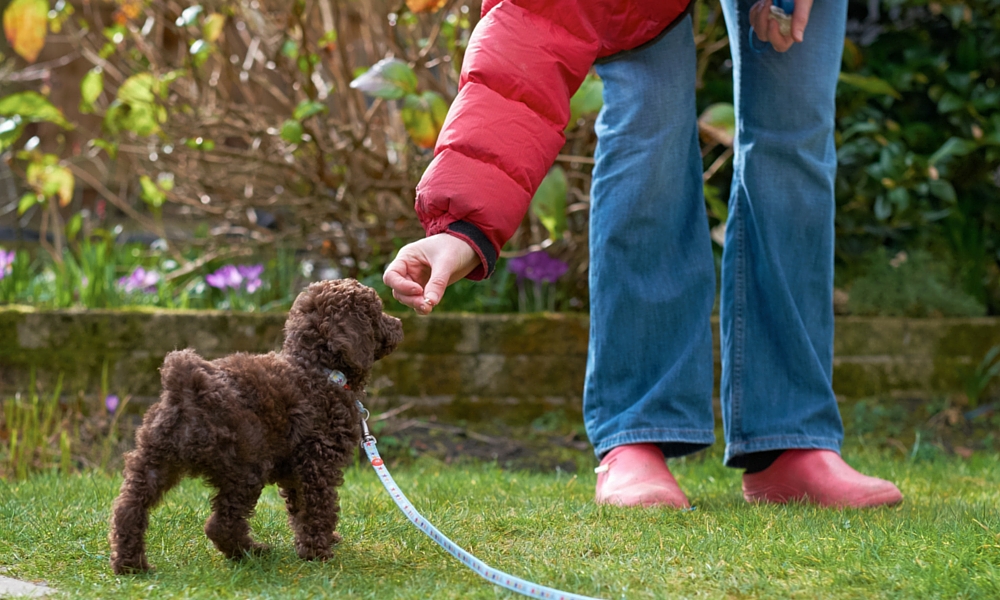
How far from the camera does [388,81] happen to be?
3.39 metres

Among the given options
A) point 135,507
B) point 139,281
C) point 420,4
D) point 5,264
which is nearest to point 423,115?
point 420,4

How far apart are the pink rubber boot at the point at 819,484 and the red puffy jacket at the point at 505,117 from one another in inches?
43.1

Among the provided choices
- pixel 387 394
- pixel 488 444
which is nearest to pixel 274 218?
pixel 387 394

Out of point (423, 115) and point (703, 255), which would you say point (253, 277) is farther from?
point (703, 255)

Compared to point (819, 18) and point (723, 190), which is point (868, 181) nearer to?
point (723, 190)

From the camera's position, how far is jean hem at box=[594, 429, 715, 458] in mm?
2525

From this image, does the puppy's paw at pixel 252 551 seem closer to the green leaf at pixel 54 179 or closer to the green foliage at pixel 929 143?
the green leaf at pixel 54 179

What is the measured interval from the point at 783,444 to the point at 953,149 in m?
2.46

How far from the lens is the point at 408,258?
1.87m

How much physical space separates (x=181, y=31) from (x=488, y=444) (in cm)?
235

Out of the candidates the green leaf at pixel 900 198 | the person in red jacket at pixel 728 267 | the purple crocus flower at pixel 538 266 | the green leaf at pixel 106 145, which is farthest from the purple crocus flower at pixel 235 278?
the green leaf at pixel 900 198

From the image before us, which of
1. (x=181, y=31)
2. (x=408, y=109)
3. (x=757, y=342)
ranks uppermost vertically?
(x=181, y=31)

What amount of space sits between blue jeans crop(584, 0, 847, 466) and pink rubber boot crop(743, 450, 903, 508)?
0.15ft

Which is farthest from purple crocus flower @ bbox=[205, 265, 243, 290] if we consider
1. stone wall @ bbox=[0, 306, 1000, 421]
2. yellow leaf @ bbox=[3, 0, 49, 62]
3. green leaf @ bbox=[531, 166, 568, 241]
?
green leaf @ bbox=[531, 166, 568, 241]
